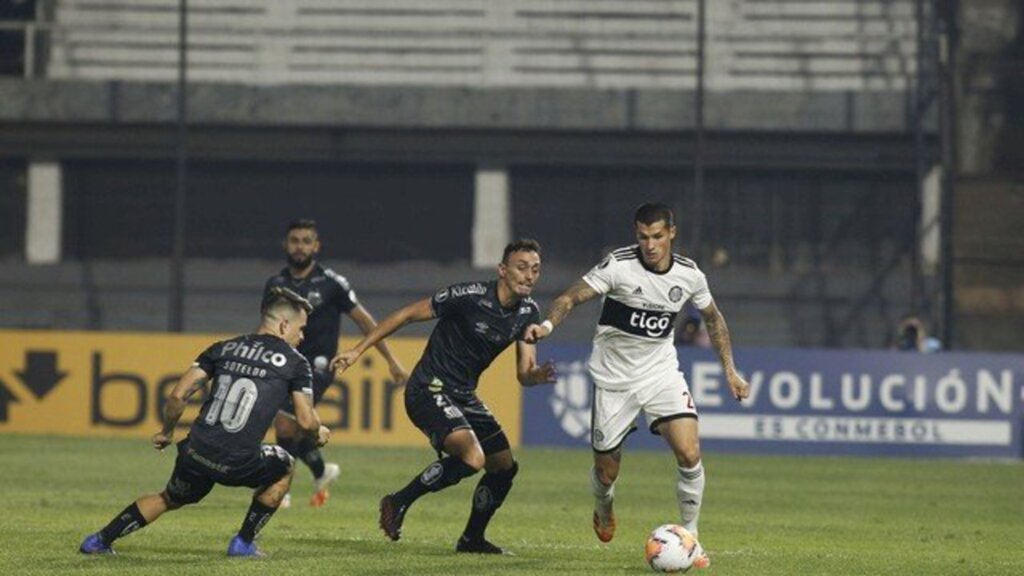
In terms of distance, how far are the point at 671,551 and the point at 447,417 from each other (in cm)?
199

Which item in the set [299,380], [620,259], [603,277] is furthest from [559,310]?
[299,380]

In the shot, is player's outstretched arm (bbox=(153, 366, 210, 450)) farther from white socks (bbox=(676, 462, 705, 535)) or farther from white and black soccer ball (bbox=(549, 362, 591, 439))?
white and black soccer ball (bbox=(549, 362, 591, 439))

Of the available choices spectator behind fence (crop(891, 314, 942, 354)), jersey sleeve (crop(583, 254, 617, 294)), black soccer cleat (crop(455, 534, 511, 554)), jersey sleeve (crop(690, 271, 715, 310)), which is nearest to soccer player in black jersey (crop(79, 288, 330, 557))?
black soccer cleat (crop(455, 534, 511, 554))

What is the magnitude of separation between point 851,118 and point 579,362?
10.8 meters

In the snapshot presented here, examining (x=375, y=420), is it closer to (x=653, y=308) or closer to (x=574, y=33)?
(x=574, y=33)

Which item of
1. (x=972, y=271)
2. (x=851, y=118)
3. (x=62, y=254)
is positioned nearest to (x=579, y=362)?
(x=972, y=271)

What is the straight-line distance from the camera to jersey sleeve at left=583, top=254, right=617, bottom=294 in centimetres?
1431

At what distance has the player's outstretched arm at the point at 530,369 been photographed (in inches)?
548

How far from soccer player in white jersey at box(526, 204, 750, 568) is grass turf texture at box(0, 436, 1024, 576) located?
59cm

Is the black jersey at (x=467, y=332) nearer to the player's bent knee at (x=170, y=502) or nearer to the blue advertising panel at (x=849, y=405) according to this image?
the player's bent knee at (x=170, y=502)

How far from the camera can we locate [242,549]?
45.8 feet

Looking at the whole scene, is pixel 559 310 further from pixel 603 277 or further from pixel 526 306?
pixel 526 306

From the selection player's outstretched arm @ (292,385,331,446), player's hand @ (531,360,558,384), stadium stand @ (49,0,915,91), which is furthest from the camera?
stadium stand @ (49,0,915,91)

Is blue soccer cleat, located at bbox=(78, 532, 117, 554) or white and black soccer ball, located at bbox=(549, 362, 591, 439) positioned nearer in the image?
blue soccer cleat, located at bbox=(78, 532, 117, 554)
